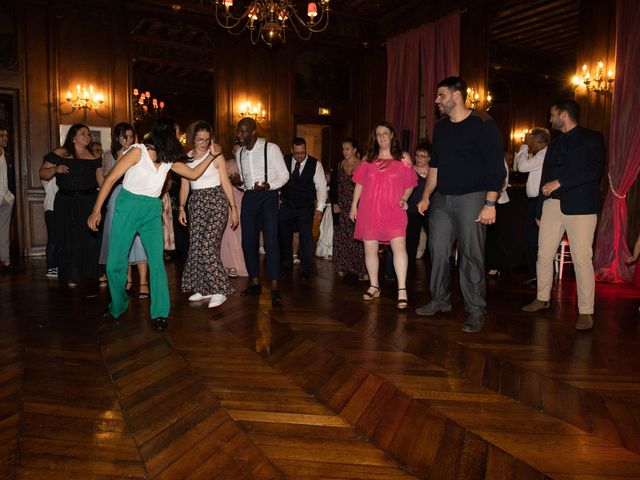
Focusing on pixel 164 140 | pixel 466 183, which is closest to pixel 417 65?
pixel 466 183

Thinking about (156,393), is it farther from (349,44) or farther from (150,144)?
(349,44)

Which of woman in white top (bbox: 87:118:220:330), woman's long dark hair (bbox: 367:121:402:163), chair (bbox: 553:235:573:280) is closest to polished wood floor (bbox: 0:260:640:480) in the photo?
woman in white top (bbox: 87:118:220:330)

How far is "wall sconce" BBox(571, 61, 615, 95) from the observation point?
557cm

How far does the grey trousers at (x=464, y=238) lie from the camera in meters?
3.21

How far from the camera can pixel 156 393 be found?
224 cm

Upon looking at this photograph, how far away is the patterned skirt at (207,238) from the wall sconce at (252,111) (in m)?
4.81

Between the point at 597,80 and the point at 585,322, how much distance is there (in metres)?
3.50

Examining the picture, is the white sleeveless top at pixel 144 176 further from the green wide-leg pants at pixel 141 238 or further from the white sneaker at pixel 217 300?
the white sneaker at pixel 217 300

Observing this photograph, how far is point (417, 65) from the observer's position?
317 inches

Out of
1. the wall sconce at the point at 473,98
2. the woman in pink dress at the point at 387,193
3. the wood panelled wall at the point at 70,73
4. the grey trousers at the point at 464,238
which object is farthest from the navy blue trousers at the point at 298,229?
the wood panelled wall at the point at 70,73

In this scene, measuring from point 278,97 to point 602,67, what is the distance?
15.8 ft

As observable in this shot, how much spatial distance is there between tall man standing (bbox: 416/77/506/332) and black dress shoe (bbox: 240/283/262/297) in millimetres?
1534

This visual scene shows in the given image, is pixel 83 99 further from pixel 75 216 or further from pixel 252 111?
pixel 75 216

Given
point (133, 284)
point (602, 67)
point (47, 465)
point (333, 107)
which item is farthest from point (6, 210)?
point (602, 67)
